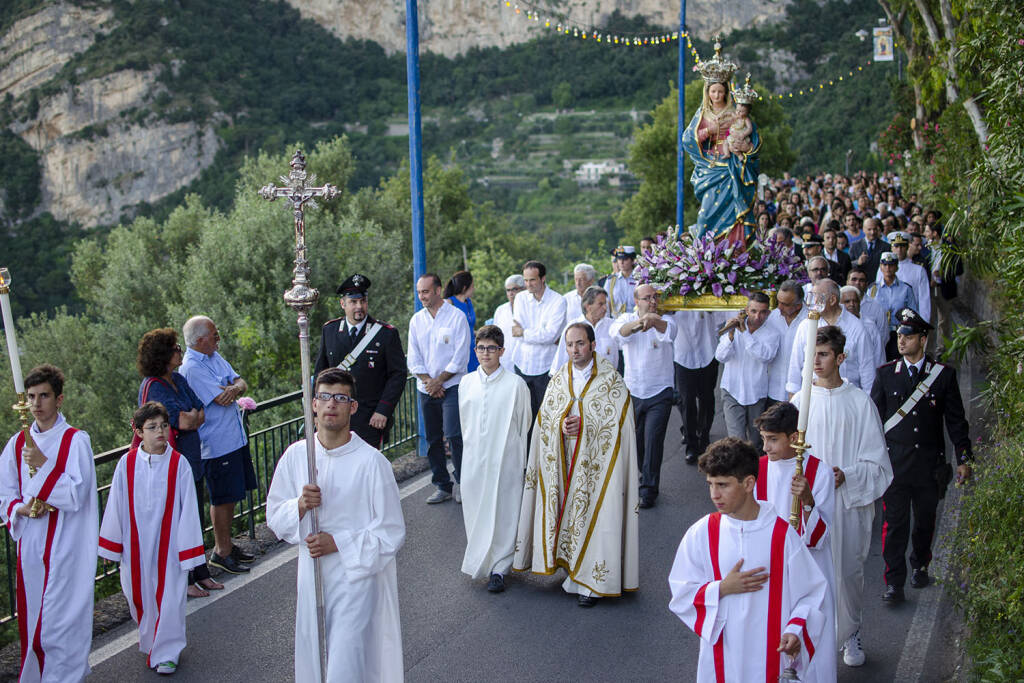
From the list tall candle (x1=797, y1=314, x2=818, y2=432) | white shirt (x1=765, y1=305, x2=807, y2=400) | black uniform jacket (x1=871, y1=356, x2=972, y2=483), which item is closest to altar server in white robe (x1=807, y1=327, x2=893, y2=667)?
black uniform jacket (x1=871, y1=356, x2=972, y2=483)

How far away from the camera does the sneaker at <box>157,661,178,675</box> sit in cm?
604

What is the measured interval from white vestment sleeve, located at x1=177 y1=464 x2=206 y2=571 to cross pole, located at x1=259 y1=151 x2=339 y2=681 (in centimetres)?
156

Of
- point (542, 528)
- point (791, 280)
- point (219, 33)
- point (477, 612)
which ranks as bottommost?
point (477, 612)

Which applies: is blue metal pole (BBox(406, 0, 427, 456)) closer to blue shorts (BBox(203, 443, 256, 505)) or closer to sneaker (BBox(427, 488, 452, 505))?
sneaker (BBox(427, 488, 452, 505))

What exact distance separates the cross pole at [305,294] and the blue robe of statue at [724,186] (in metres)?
7.00

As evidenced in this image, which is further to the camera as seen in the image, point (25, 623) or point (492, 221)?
point (492, 221)

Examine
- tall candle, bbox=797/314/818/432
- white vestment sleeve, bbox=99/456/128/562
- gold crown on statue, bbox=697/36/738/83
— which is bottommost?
white vestment sleeve, bbox=99/456/128/562

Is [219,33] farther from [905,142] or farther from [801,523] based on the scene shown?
[801,523]

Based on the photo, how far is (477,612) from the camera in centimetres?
695

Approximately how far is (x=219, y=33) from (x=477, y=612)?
7373 cm

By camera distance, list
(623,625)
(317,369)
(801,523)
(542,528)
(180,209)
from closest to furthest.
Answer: (801,523)
(623,625)
(542,528)
(317,369)
(180,209)

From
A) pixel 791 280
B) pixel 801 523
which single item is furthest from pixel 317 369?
pixel 801 523

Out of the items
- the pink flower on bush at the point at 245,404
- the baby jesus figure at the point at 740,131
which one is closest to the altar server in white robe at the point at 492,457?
the pink flower on bush at the point at 245,404

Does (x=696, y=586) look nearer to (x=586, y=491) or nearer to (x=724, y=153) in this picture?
(x=586, y=491)
